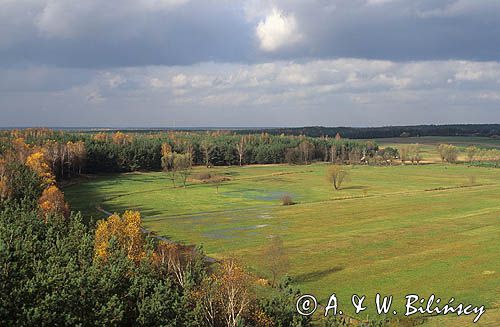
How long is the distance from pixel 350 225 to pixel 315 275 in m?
29.0

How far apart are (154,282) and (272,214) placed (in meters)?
60.3

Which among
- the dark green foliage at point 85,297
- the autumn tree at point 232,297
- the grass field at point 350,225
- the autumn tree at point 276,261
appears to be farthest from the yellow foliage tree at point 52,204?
the autumn tree at point 232,297

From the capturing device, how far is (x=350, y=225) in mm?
79062

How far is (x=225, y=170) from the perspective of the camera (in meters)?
180

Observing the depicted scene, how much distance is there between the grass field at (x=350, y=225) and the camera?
48656 mm

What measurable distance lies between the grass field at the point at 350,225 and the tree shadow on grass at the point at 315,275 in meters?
0.10

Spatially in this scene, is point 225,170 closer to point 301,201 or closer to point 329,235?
point 301,201

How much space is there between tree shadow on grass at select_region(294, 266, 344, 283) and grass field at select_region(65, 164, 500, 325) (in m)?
0.10

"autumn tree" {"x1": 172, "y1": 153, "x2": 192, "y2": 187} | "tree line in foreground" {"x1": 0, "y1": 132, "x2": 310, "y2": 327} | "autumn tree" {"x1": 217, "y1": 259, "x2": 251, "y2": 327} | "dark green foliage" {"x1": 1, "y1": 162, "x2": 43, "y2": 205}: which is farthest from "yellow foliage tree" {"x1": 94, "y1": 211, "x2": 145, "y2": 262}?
"autumn tree" {"x1": 172, "y1": 153, "x2": 192, "y2": 187}

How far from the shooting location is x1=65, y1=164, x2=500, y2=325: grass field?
160 ft

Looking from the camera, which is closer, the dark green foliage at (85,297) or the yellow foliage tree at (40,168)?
the dark green foliage at (85,297)

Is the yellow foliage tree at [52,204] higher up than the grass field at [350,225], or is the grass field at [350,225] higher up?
the yellow foliage tree at [52,204]

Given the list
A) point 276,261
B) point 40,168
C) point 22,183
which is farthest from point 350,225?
point 40,168

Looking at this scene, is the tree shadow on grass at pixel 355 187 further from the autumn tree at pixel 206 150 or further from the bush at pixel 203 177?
the autumn tree at pixel 206 150
